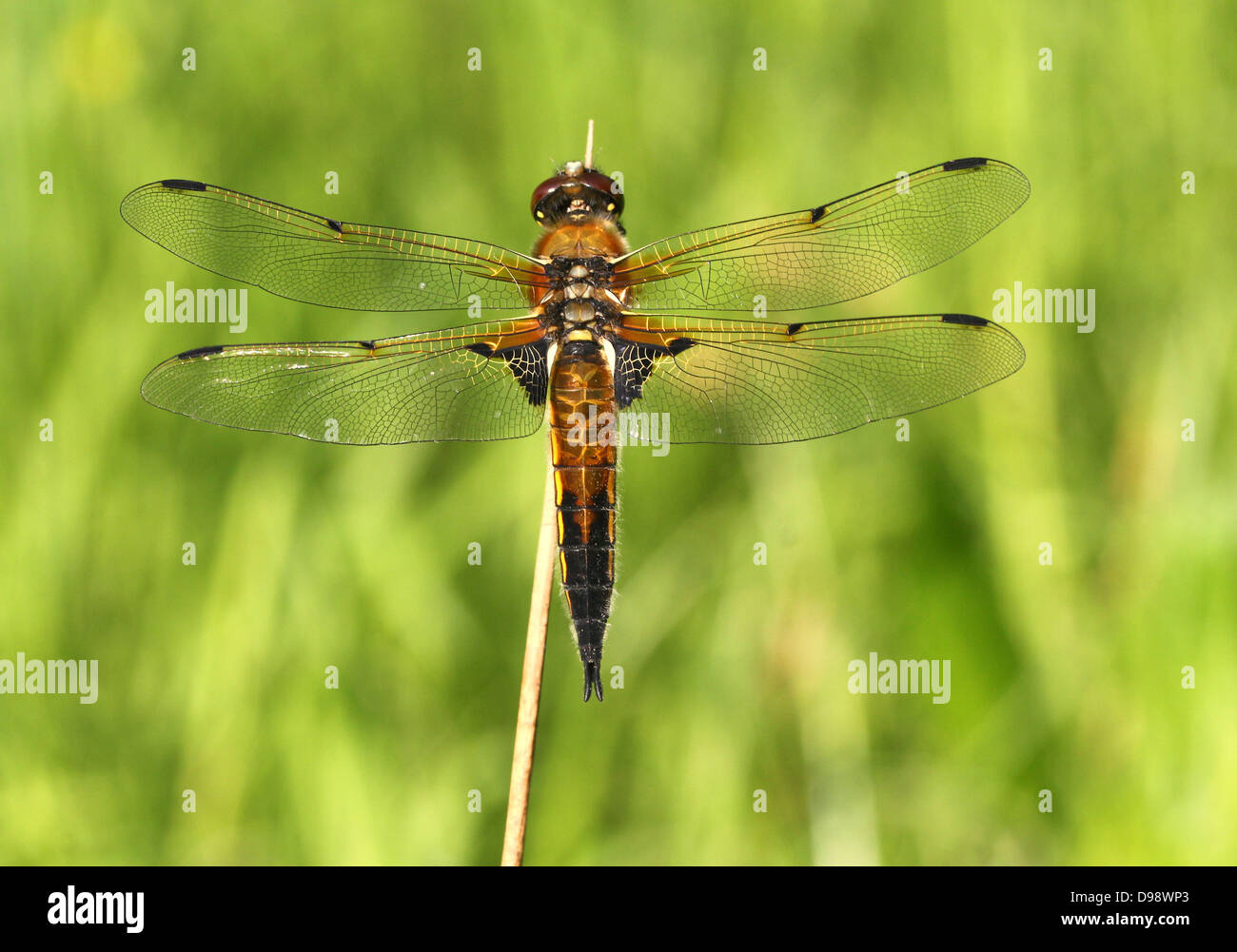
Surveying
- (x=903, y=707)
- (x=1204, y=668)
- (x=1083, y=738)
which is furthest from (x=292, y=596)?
(x=1204, y=668)

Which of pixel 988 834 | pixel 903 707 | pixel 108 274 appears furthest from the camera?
pixel 108 274

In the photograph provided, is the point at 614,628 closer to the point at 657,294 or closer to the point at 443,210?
the point at 657,294

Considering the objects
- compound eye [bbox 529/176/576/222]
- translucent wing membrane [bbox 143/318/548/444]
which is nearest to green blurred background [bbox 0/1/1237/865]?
translucent wing membrane [bbox 143/318/548/444]

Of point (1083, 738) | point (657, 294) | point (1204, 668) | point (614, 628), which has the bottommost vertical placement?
point (1083, 738)
